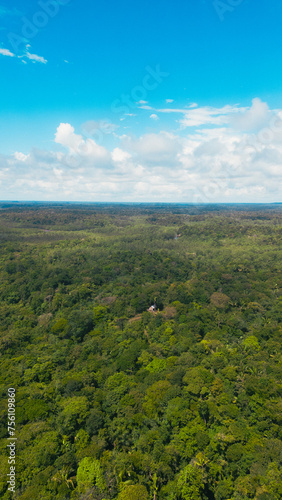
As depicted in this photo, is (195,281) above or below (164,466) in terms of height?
above

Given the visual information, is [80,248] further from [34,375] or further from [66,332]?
[34,375]

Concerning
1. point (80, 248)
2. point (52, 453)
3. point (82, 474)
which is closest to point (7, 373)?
point (52, 453)

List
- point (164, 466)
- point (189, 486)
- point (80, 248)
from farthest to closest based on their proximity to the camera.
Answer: point (80, 248)
point (164, 466)
point (189, 486)

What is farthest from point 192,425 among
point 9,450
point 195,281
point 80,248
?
point 80,248

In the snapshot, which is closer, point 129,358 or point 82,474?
point 82,474

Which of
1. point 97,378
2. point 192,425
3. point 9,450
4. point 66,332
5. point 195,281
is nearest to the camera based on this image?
point 9,450

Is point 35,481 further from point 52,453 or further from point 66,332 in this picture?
point 66,332
